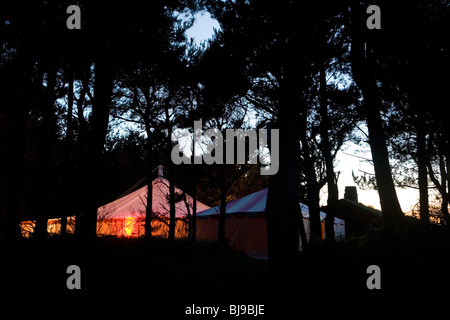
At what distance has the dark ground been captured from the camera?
3.83 meters

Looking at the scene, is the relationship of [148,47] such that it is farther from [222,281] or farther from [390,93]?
[390,93]

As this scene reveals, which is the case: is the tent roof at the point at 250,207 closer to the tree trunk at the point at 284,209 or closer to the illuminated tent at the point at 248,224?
the illuminated tent at the point at 248,224

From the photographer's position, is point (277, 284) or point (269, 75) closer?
point (277, 284)

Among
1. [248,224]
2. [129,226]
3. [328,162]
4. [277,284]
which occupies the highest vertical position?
[328,162]

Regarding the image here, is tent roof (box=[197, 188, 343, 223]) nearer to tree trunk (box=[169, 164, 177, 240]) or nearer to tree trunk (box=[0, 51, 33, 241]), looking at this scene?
tree trunk (box=[169, 164, 177, 240])

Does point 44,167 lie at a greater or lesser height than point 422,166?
lesser

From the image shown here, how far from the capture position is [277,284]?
479 centimetres

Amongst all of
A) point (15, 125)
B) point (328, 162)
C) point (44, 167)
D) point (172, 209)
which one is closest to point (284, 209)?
point (328, 162)

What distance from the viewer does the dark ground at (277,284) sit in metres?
3.83

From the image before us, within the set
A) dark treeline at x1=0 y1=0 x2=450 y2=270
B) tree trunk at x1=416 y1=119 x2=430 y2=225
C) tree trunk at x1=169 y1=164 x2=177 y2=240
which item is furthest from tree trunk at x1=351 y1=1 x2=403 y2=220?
tree trunk at x1=169 y1=164 x2=177 y2=240

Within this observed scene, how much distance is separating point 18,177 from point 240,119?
9223 mm

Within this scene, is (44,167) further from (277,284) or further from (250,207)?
(250,207)

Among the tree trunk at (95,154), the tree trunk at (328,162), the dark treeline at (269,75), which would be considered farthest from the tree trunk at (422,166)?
the tree trunk at (95,154)

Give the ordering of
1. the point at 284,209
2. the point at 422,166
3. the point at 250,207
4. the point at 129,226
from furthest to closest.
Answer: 1. the point at 129,226
2. the point at 250,207
3. the point at 422,166
4. the point at 284,209
